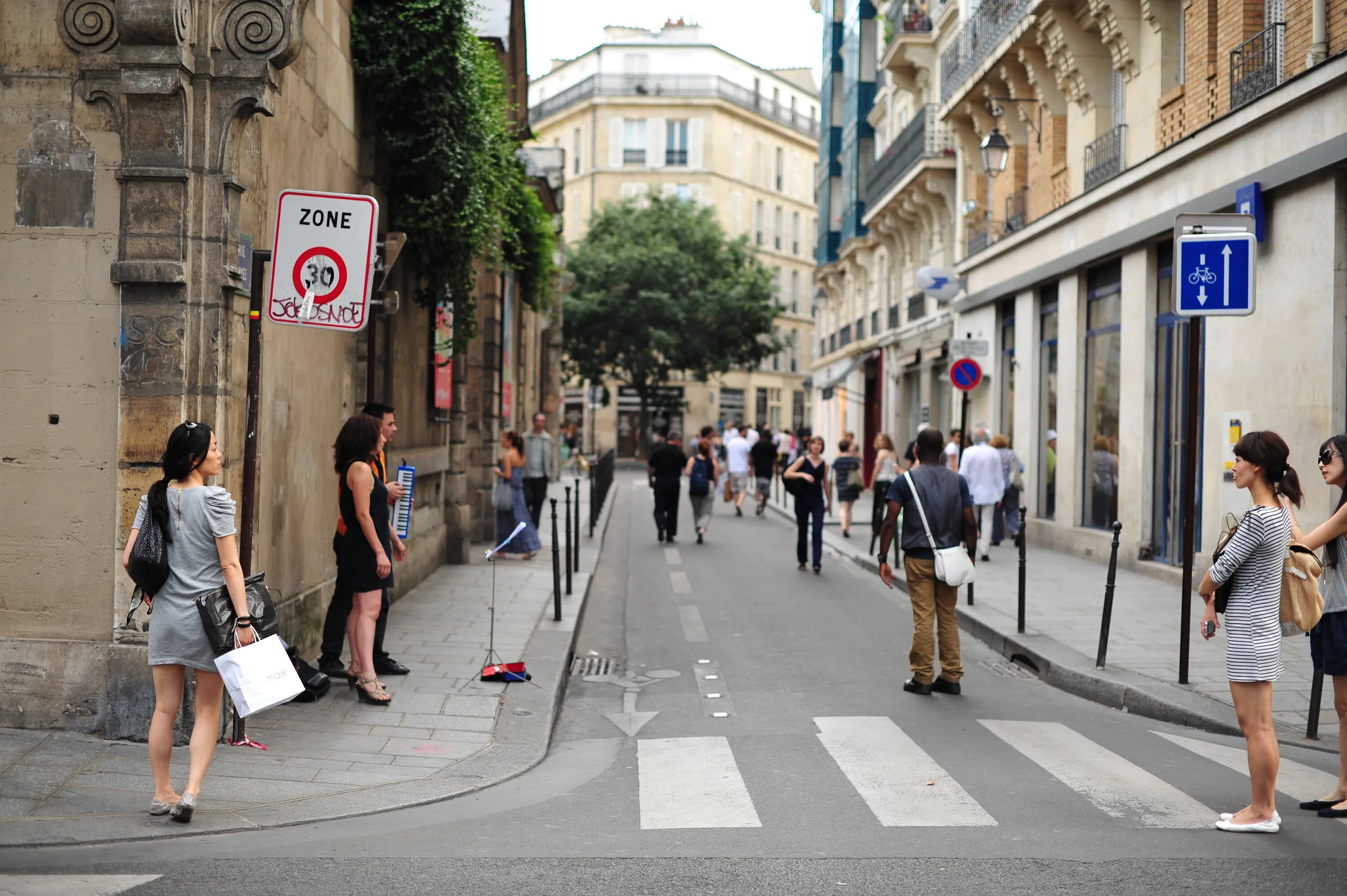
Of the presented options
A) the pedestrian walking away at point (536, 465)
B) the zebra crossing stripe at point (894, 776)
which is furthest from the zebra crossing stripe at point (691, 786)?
the pedestrian walking away at point (536, 465)

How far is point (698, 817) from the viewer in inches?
231

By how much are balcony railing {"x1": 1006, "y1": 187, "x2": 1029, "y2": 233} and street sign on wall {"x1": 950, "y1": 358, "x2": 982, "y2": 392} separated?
587cm

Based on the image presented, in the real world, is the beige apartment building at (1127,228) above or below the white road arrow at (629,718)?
above

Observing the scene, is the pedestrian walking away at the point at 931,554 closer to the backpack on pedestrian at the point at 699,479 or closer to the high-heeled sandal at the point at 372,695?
the high-heeled sandal at the point at 372,695

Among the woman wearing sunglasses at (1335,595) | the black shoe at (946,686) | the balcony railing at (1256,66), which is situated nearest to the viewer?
the woman wearing sunglasses at (1335,595)

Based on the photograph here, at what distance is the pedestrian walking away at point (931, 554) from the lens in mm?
9234

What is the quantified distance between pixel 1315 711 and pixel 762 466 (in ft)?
68.0

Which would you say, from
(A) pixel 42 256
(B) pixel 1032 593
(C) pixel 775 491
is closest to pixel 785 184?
(C) pixel 775 491

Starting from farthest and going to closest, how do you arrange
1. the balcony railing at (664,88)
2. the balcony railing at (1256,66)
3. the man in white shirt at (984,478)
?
the balcony railing at (664,88), the man in white shirt at (984,478), the balcony railing at (1256,66)

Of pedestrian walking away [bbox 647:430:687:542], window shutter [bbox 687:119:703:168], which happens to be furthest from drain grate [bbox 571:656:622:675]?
window shutter [bbox 687:119:703:168]

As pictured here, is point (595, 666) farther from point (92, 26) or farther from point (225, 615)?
point (92, 26)

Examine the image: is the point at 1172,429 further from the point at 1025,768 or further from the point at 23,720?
the point at 23,720

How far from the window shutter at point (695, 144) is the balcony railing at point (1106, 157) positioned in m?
49.5

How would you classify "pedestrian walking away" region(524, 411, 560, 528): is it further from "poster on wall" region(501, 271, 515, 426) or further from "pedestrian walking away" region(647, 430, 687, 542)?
"pedestrian walking away" region(647, 430, 687, 542)
